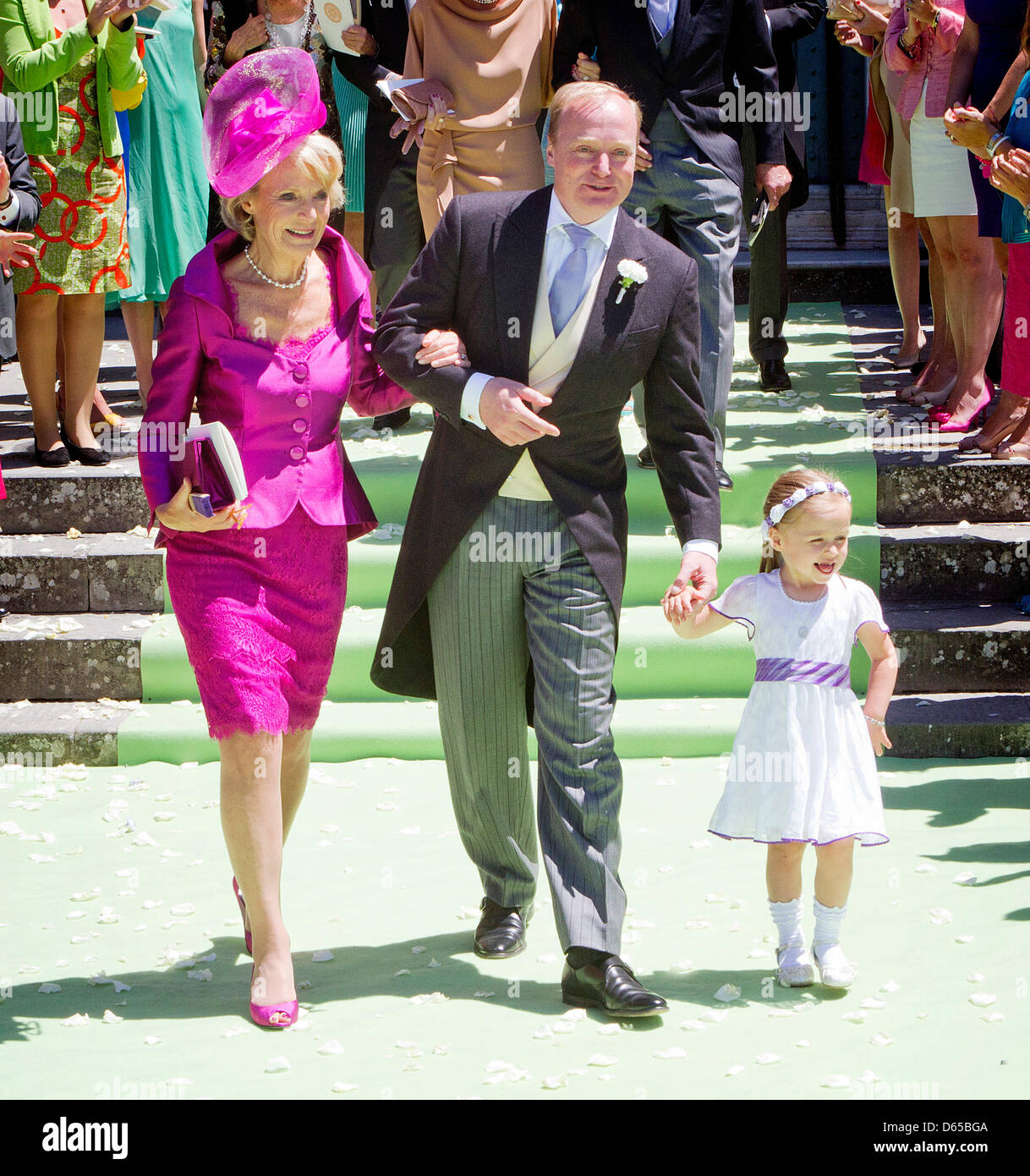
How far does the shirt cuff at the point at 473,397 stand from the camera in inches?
149

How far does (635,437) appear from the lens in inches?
287

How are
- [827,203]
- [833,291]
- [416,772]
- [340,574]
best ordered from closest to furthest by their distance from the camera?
[340,574], [416,772], [833,291], [827,203]

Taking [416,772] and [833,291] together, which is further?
[833,291]

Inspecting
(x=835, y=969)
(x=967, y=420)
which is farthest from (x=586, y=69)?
(x=835, y=969)

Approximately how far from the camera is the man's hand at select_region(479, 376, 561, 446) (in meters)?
3.68

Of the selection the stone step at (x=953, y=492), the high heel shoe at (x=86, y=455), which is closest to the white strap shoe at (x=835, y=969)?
the stone step at (x=953, y=492)

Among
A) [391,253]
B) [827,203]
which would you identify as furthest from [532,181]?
[827,203]

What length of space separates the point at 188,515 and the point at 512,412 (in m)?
0.78

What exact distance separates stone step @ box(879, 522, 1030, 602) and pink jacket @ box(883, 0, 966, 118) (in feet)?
7.08

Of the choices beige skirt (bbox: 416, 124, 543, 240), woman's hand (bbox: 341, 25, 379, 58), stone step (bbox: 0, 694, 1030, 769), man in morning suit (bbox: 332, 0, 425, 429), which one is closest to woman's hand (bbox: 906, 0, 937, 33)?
beige skirt (bbox: 416, 124, 543, 240)

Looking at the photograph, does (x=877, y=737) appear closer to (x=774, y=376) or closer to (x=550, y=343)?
(x=550, y=343)

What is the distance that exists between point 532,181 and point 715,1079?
158 inches

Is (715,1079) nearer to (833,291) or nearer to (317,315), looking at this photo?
(317,315)

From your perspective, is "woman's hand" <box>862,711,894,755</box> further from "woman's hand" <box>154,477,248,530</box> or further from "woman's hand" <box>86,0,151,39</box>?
"woman's hand" <box>86,0,151,39</box>
